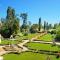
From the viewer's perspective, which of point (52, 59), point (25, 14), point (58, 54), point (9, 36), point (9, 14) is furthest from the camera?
point (25, 14)

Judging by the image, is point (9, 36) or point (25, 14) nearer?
point (9, 36)

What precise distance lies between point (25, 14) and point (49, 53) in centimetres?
5704

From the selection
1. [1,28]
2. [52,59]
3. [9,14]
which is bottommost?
[52,59]

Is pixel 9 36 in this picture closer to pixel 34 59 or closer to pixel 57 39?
pixel 57 39

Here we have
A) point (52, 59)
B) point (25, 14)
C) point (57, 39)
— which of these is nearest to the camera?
point (52, 59)

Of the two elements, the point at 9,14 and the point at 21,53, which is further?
the point at 9,14

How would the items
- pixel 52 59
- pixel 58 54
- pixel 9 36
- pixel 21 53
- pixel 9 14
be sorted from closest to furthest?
pixel 52 59 → pixel 58 54 → pixel 21 53 → pixel 9 36 → pixel 9 14

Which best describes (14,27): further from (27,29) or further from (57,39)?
(27,29)

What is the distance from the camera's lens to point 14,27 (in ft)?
192

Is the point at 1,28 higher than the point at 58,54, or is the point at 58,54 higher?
the point at 1,28

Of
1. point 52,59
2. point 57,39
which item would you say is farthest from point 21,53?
point 57,39

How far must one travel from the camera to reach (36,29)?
92938mm

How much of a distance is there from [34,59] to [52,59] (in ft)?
7.67

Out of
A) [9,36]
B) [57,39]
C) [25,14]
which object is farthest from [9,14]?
[57,39]
